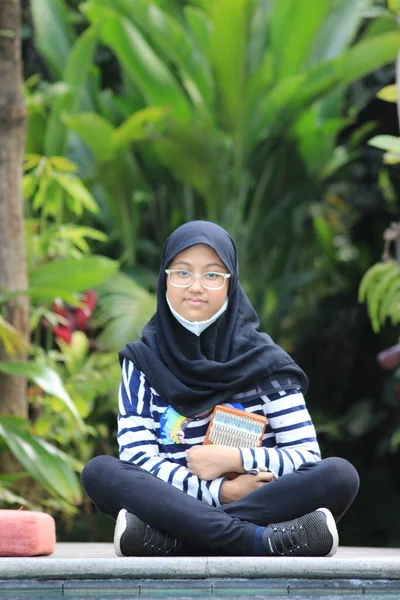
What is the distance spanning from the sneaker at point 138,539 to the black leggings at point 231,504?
0.02 metres

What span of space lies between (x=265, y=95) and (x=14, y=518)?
5299mm

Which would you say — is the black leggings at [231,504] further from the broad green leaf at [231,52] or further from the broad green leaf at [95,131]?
the broad green leaf at [231,52]

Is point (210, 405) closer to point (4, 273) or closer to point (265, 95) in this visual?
point (4, 273)

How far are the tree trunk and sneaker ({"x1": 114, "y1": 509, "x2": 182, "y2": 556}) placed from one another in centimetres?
236

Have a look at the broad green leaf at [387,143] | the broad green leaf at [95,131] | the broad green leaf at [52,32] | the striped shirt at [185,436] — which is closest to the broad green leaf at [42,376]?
the broad green leaf at [387,143]

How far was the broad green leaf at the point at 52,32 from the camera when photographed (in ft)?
25.9

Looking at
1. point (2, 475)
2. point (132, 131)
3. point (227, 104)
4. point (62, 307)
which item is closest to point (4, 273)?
point (2, 475)

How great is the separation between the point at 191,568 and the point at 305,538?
45cm

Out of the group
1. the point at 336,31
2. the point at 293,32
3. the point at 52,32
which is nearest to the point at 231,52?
the point at 293,32

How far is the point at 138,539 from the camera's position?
9.15 feet

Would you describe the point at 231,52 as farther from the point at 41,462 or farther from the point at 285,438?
the point at 285,438

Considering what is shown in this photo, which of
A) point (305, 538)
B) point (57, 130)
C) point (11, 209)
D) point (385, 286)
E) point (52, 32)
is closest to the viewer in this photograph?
point (305, 538)

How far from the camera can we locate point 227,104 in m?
7.46

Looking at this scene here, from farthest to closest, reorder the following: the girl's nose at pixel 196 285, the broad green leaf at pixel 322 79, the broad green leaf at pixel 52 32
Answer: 1. the broad green leaf at pixel 52 32
2. the broad green leaf at pixel 322 79
3. the girl's nose at pixel 196 285
